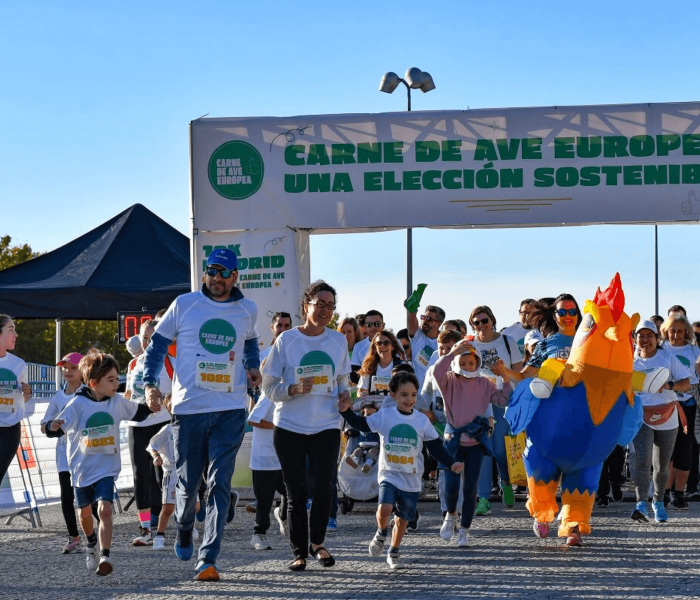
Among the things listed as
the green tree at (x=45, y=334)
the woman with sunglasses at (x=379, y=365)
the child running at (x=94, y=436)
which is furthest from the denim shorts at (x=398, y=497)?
the green tree at (x=45, y=334)

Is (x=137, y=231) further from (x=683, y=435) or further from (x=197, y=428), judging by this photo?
(x=197, y=428)

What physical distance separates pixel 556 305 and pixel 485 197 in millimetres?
3623

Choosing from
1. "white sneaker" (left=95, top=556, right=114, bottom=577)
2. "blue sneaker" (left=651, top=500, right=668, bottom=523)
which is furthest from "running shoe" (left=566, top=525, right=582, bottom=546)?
"white sneaker" (left=95, top=556, right=114, bottom=577)

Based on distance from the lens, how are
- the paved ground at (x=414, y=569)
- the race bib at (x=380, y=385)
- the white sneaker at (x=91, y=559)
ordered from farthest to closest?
the race bib at (x=380, y=385)
the white sneaker at (x=91, y=559)
the paved ground at (x=414, y=569)

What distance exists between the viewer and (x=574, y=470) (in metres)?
9.52

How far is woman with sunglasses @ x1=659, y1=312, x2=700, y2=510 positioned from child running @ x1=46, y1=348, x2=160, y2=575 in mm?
5942

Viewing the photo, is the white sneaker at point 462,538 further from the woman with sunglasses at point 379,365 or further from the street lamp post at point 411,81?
the street lamp post at point 411,81

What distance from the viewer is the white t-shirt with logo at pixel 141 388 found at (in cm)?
1005

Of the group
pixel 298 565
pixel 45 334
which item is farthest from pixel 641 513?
pixel 45 334

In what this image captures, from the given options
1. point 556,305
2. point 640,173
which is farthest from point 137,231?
point 556,305

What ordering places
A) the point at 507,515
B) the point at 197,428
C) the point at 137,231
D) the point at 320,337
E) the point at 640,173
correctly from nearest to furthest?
the point at 197,428 < the point at 320,337 < the point at 507,515 < the point at 640,173 < the point at 137,231

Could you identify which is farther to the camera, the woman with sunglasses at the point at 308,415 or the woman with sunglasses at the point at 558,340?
the woman with sunglasses at the point at 558,340

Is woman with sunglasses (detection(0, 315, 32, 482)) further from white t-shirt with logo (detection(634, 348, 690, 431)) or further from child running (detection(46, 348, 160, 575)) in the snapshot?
white t-shirt with logo (detection(634, 348, 690, 431))

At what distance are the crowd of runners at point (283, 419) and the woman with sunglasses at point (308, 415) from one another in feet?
0.03
